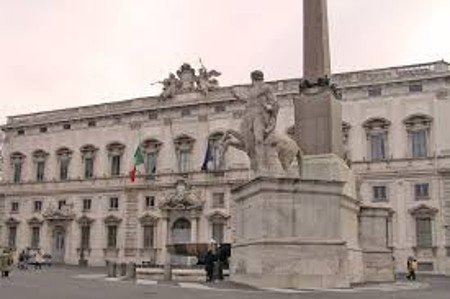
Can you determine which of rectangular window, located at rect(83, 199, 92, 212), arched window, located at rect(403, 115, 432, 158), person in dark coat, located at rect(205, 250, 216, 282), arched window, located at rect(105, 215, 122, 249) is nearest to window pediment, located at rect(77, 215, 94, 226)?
rectangular window, located at rect(83, 199, 92, 212)

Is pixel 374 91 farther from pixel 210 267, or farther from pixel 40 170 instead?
pixel 40 170

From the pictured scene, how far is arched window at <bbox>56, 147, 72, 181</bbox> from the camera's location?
4944 cm

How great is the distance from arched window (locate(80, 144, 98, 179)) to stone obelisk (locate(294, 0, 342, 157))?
112ft

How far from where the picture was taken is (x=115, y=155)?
47.9 m

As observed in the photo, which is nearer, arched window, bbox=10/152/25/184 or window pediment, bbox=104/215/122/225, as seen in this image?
window pediment, bbox=104/215/122/225

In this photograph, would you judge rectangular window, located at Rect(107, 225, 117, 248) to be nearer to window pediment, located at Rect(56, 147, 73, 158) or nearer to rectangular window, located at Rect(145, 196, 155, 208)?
rectangular window, located at Rect(145, 196, 155, 208)

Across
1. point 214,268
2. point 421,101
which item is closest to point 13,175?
point 421,101

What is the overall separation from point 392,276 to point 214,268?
4791mm

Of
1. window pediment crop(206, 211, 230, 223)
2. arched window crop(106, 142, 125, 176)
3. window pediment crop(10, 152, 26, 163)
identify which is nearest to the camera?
window pediment crop(206, 211, 230, 223)

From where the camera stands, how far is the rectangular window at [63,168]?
49381 millimetres

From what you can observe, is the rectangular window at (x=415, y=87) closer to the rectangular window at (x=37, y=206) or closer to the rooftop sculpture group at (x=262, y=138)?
the rooftop sculpture group at (x=262, y=138)

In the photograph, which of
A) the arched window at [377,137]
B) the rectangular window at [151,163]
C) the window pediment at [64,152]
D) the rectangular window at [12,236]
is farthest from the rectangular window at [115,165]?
the arched window at [377,137]

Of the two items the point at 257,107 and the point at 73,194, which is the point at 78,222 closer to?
the point at 73,194

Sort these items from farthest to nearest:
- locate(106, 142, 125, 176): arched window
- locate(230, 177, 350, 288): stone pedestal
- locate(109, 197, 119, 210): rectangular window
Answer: locate(106, 142, 125, 176): arched window, locate(109, 197, 119, 210): rectangular window, locate(230, 177, 350, 288): stone pedestal
